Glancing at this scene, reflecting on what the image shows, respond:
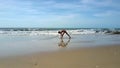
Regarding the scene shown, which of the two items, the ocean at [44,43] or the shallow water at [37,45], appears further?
the ocean at [44,43]

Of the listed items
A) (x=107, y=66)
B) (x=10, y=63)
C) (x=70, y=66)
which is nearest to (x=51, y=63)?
(x=70, y=66)

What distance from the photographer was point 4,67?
743cm

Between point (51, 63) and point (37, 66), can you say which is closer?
point (37, 66)

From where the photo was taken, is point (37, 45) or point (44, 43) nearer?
point (37, 45)

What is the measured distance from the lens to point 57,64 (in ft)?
26.0

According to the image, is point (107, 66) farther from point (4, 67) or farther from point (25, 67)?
point (4, 67)

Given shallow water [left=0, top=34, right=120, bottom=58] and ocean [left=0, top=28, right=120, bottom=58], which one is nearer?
shallow water [left=0, top=34, right=120, bottom=58]

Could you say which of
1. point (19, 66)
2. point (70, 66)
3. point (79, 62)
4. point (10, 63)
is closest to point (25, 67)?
point (19, 66)

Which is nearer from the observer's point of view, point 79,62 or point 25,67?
point 25,67

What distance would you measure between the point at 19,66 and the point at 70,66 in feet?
5.28

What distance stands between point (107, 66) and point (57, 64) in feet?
5.36

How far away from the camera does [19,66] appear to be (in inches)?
295

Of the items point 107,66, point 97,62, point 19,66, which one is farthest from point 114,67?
point 19,66

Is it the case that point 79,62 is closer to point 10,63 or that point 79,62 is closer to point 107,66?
point 107,66
